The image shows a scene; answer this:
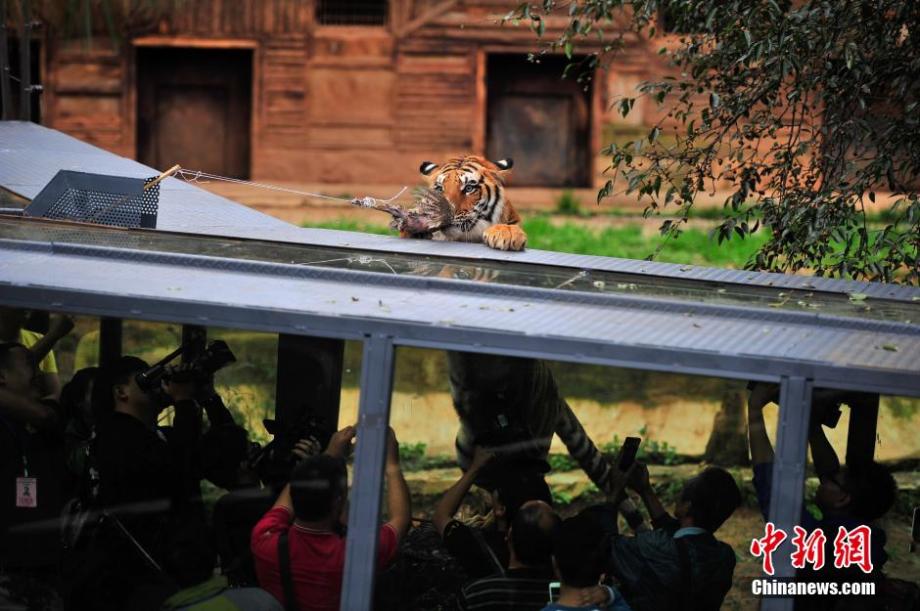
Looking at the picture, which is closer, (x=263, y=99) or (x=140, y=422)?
(x=140, y=422)

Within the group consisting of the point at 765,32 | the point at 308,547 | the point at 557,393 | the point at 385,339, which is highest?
the point at 765,32

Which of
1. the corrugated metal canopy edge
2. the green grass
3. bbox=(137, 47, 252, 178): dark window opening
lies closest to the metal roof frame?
the corrugated metal canopy edge

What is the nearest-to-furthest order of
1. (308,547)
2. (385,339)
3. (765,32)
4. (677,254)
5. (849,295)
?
(385,339) < (308,547) < (849,295) < (765,32) < (677,254)

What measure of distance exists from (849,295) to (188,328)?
2241 mm

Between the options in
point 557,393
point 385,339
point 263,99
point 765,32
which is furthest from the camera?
point 263,99

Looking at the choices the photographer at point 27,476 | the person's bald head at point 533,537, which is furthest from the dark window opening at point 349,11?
the person's bald head at point 533,537

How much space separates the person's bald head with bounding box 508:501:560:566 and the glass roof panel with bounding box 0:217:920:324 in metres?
0.73

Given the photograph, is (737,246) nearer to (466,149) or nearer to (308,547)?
(466,149)

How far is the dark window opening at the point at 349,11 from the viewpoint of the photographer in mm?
15625

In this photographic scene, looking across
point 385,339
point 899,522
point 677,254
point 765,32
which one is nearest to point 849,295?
point 899,522

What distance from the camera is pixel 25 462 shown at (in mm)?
4312

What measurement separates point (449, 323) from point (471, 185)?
2.90 metres

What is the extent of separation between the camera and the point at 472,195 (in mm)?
6254

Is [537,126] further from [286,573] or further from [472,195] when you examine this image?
[286,573]
